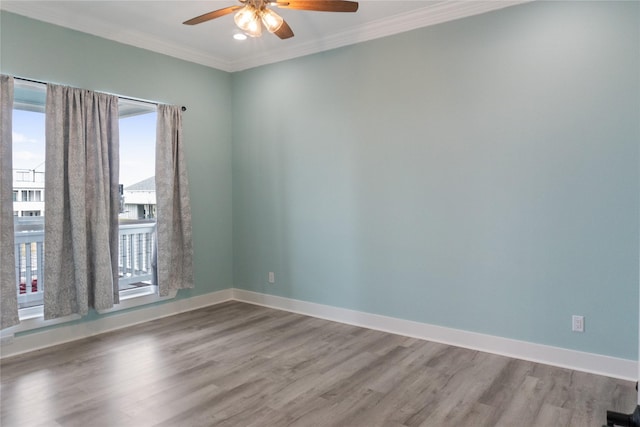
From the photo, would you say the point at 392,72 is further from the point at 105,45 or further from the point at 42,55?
the point at 42,55

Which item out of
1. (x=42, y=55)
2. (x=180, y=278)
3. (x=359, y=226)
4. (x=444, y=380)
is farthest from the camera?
(x=180, y=278)

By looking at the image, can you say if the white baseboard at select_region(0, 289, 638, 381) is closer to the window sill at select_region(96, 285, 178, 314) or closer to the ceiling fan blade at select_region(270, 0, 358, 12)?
the window sill at select_region(96, 285, 178, 314)

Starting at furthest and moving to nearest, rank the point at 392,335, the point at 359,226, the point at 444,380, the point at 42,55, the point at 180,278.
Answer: the point at 180,278 < the point at 359,226 < the point at 392,335 < the point at 42,55 < the point at 444,380

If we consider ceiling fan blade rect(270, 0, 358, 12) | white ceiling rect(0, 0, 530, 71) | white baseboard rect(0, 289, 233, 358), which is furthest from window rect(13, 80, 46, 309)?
ceiling fan blade rect(270, 0, 358, 12)

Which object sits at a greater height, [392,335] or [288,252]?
[288,252]

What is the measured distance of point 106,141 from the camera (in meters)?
3.82

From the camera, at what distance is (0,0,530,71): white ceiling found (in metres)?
3.39

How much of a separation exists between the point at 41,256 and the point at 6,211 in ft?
4.17

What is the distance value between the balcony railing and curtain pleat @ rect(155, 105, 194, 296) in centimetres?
25

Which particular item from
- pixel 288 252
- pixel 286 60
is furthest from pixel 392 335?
pixel 286 60

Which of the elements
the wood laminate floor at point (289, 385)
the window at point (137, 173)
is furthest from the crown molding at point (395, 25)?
the wood laminate floor at point (289, 385)

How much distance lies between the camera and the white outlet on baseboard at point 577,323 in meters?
3.00

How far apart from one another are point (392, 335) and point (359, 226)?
1.08 m

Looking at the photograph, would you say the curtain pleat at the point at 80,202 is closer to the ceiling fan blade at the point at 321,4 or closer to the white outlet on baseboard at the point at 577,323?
the ceiling fan blade at the point at 321,4
